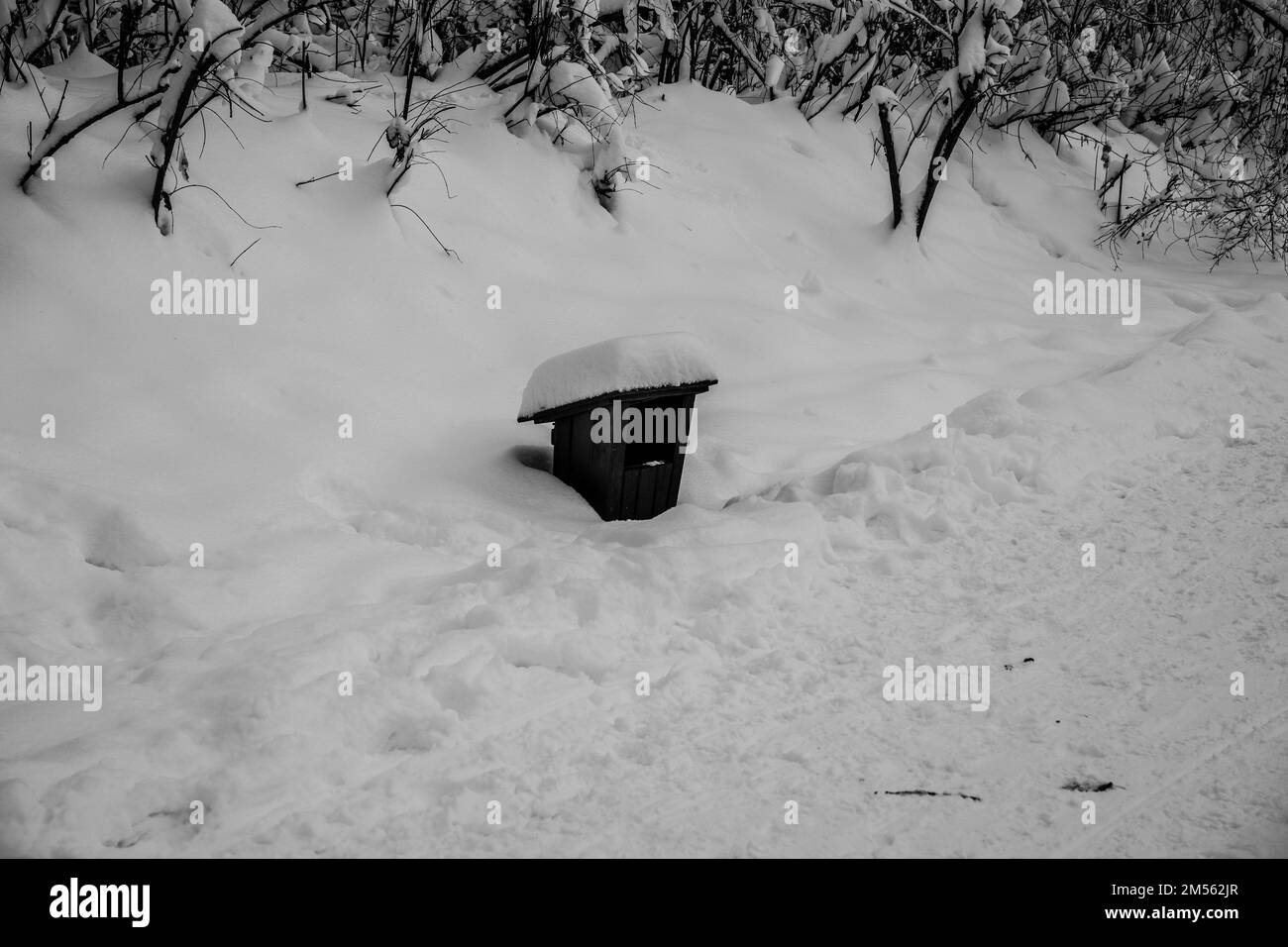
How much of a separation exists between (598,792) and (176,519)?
209cm

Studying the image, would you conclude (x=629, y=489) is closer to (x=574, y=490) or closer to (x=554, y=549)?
(x=574, y=490)

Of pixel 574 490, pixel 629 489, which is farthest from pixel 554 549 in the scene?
pixel 574 490

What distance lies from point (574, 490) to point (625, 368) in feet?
2.54

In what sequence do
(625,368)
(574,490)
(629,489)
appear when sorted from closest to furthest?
(625,368) → (629,489) → (574,490)

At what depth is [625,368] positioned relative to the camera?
13.3ft

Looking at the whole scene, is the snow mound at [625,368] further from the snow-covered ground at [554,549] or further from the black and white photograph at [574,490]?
the snow-covered ground at [554,549]

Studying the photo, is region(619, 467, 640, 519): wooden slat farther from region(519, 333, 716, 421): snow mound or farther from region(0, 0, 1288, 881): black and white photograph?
region(519, 333, 716, 421): snow mound

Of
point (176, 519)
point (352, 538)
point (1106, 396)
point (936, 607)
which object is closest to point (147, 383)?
point (176, 519)

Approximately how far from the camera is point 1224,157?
10281 mm

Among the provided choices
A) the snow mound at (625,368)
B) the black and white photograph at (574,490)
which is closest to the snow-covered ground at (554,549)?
the black and white photograph at (574,490)

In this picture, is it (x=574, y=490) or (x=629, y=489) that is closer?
(x=629, y=489)

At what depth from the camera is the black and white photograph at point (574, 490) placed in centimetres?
257

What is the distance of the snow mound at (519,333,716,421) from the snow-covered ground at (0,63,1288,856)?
56cm
